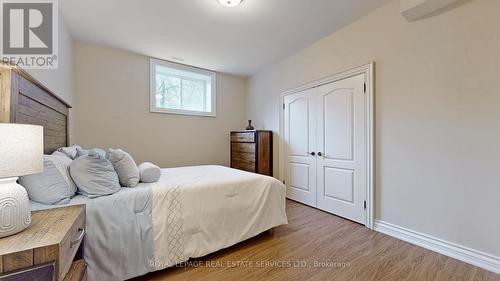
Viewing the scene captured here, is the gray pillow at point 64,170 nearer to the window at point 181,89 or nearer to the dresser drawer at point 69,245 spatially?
the dresser drawer at point 69,245

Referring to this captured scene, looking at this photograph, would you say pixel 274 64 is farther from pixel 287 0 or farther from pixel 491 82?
pixel 491 82

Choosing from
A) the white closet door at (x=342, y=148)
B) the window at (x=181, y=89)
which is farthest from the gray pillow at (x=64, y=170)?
the white closet door at (x=342, y=148)

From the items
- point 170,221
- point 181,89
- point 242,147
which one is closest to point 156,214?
point 170,221

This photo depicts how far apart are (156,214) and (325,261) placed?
1493mm

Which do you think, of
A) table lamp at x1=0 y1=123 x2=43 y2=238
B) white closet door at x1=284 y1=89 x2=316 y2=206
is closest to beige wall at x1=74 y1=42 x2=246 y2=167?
white closet door at x1=284 y1=89 x2=316 y2=206

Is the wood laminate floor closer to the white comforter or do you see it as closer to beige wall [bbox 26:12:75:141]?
the white comforter

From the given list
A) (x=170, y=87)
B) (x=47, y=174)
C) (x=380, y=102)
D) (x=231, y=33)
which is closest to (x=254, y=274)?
(x=47, y=174)

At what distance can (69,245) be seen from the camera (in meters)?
0.95

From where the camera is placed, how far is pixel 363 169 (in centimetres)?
254

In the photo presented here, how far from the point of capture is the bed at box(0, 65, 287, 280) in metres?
1.41

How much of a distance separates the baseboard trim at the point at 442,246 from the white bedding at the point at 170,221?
1288 mm

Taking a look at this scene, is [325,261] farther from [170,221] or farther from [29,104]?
[29,104]

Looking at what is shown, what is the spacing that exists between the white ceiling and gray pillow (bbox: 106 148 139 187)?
5.39ft

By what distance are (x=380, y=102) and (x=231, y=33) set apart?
2.10 metres
